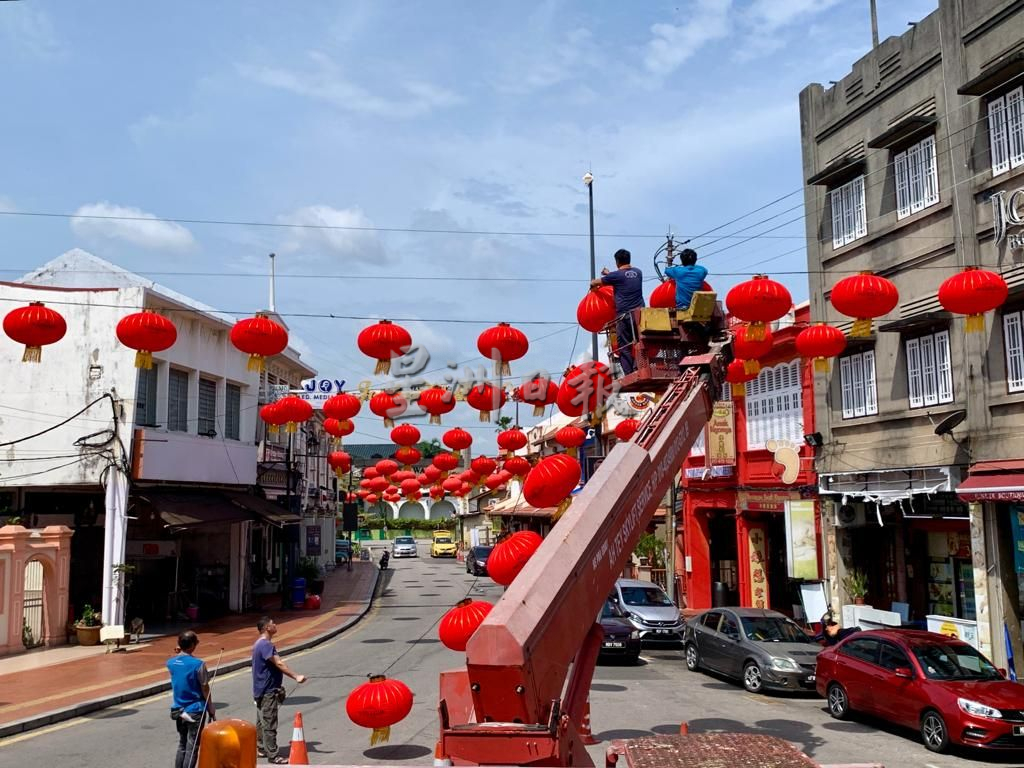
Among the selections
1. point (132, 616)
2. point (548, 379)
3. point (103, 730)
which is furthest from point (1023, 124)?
point (132, 616)

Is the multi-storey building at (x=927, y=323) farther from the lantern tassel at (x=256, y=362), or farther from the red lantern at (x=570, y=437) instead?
the lantern tassel at (x=256, y=362)

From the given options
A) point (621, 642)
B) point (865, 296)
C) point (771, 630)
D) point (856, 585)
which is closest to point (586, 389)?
point (865, 296)

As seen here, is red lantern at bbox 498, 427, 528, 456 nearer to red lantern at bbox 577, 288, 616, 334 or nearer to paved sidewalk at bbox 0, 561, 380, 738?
paved sidewalk at bbox 0, 561, 380, 738

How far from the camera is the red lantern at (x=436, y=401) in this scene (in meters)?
17.4

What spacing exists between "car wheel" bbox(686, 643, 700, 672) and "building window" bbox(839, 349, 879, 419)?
7089 mm

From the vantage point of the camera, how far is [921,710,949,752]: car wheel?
11922mm

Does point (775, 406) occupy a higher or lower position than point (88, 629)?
higher

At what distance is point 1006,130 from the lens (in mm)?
17344

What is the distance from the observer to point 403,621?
96.8ft

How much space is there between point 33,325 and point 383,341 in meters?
5.01

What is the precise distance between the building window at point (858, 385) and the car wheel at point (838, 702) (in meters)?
8.63

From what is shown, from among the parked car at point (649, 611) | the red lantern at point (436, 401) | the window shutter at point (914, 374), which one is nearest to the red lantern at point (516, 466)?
the parked car at point (649, 611)

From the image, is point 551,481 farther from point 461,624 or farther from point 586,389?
point 586,389

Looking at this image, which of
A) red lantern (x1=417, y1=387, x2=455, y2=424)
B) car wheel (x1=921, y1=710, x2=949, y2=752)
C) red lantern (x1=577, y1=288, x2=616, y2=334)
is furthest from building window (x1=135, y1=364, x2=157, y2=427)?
car wheel (x1=921, y1=710, x2=949, y2=752)
